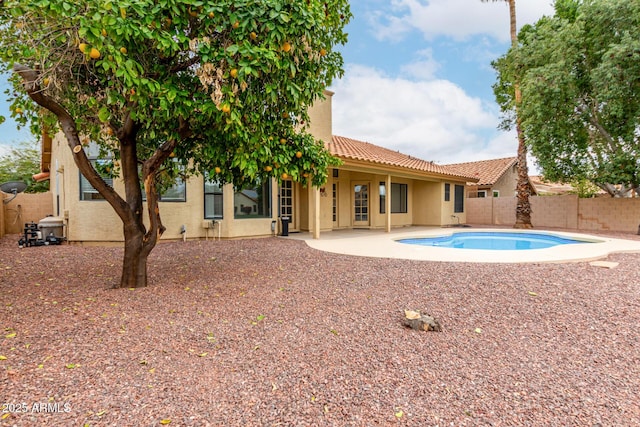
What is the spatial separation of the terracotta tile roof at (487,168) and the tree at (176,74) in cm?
2243

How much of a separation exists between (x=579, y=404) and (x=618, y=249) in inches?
350

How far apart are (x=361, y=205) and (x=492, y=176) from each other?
1409 cm

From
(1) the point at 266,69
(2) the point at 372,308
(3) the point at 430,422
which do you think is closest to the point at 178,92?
(1) the point at 266,69

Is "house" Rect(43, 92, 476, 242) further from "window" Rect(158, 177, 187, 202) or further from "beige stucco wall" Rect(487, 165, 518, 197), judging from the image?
"beige stucco wall" Rect(487, 165, 518, 197)

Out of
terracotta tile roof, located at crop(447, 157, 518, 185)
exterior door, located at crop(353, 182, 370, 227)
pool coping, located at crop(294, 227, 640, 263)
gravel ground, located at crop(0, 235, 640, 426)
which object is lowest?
gravel ground, located at crop(0, 235, 640, 426)

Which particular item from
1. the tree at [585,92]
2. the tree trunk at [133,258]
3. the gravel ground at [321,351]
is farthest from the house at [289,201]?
the tree at [585,92]

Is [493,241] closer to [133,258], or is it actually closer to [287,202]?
[287,202]

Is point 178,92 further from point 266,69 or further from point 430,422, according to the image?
point 430,422

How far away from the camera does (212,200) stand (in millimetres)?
11250

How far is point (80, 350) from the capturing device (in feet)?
10.3

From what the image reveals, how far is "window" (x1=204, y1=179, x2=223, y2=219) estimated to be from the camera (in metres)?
11.2

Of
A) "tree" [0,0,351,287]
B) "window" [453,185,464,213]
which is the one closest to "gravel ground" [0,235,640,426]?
"tree" [0,0,351,287]

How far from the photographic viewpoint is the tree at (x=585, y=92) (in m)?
11.7

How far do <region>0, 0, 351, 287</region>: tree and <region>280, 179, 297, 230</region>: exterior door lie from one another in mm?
7602
